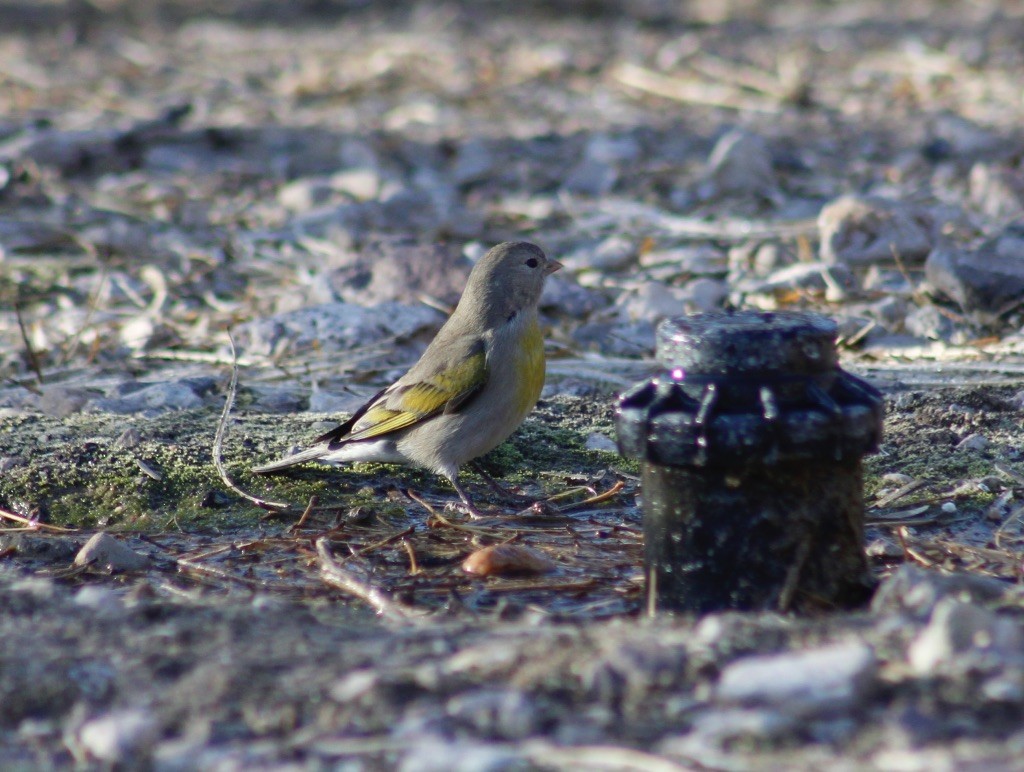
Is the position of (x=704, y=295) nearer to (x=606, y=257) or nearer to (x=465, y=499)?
(x=606, y=257)

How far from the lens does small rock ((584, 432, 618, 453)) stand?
4.57m

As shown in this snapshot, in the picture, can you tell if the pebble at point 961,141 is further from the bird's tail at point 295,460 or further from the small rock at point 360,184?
the bird's tail at point 295,460

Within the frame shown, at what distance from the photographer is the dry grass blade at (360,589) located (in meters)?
3.11

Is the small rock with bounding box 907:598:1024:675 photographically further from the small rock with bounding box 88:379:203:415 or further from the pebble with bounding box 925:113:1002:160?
the pebble with bounding box 925:113:1002:160

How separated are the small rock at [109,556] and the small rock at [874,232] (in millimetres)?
3976

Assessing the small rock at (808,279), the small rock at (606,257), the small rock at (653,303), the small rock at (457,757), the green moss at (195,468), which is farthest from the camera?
the small rock at (606,257)

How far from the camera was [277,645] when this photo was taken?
2.55 meters

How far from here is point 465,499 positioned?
427 cm

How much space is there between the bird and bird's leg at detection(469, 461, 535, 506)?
58 mm

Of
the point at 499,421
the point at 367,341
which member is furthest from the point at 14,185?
the point at 499,421

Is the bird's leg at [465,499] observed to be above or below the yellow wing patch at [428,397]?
below

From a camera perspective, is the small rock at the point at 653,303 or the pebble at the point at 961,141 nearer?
the small rock at the point at 653,303

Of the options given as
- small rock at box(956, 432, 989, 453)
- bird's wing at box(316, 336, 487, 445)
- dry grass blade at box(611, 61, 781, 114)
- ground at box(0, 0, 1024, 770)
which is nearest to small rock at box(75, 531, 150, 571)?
ground at box(0, 0, 1024, 770)

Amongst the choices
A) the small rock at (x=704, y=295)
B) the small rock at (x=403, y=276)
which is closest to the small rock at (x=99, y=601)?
the small rock at (x=403, y=276)
